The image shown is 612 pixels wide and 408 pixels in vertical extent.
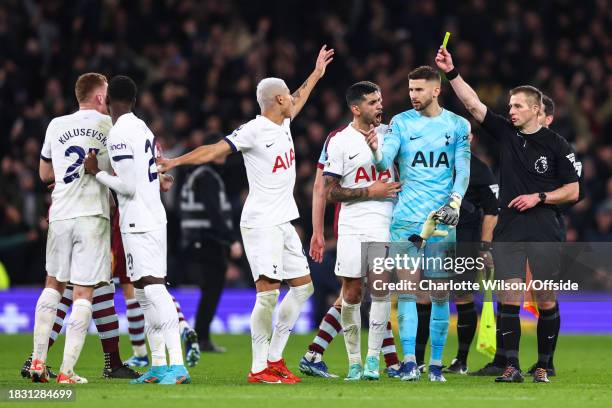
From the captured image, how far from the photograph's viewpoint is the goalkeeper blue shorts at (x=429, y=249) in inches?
421

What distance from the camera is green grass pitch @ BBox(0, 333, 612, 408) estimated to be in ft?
29.1

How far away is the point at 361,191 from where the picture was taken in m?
10.8

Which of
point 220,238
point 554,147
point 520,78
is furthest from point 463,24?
point 554,147

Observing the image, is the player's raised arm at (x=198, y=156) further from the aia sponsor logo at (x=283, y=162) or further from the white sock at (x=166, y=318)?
the white sock at (x=166, y=318)

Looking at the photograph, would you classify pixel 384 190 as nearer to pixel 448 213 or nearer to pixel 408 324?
pixel 448 213

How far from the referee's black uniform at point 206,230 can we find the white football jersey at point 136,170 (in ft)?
13.4

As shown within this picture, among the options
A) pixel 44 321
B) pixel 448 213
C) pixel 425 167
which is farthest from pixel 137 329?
pixel 448 213

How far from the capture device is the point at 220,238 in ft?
47.2

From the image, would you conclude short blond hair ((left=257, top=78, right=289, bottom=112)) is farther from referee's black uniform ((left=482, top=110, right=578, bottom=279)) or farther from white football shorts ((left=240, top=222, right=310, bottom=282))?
referee's black uniform ((left=482, top=110, right=578, bottom=279))

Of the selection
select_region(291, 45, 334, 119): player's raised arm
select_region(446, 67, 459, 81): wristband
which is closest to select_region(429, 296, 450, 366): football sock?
select_region(446, 67, 459, 81): wristband

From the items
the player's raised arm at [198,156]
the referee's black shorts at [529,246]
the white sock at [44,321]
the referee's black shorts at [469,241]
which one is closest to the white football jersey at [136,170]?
the player's raised arm at [198,156]

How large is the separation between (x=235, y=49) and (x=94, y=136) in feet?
36.0

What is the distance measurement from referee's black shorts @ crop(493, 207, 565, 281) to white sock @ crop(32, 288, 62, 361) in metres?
3.64

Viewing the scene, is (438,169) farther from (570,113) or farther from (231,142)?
(570,113)
